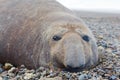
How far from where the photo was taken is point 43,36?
7.83 meters

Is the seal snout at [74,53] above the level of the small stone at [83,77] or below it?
above

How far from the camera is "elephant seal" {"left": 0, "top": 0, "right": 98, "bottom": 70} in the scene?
275 inches

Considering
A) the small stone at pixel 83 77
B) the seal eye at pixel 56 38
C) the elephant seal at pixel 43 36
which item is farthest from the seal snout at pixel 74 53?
the seal eye at pixel 56 38

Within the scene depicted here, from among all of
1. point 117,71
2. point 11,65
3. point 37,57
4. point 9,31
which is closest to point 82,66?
point 117,71

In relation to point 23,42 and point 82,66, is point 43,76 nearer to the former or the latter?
point 82,66

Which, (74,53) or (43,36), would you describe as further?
(43,36)

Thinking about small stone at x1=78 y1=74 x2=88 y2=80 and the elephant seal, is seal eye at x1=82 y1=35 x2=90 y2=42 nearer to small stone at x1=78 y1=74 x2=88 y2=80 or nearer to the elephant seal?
the elephant seal

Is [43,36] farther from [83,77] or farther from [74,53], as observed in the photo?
[83,77]

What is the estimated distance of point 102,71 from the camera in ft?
23.2

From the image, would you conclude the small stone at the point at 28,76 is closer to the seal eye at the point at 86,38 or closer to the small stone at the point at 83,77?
the small stone at the point at 83,77

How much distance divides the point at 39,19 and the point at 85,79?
7.30ft

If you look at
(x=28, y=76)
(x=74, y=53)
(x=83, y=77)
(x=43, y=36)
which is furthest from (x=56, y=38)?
(x=83, y=77)

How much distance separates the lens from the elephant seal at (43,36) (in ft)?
22.9

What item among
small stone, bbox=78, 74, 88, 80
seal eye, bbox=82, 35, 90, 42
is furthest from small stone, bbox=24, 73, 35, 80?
seal eye, bbox=82, 35, 90, 42
